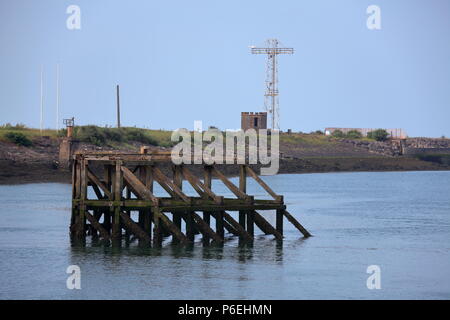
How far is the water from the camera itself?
108 feet

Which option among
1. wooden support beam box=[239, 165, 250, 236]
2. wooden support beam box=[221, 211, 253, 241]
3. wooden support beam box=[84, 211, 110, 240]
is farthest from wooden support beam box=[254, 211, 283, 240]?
wooden support beam box=[84, 211, 110, 240]

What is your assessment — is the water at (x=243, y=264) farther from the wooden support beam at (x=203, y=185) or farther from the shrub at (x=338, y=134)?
the shrub at (x=338, y=134)

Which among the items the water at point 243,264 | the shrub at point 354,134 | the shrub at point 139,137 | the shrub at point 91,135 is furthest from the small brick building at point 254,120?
the water at point 243,264

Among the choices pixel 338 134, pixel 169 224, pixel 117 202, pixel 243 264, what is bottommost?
pixel 243 264

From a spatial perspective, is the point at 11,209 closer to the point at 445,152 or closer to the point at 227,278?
the point at 227,278

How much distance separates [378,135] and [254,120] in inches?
1144

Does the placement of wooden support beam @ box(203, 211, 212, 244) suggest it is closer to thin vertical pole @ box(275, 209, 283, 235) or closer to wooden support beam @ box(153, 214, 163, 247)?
wooden support beam @ box(153, 214, 163, 247)

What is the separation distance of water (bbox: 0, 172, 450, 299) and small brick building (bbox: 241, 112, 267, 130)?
7827 centimetres

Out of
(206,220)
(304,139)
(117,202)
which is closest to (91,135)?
(206,220)

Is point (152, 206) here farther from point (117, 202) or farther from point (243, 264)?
point (243, 264)

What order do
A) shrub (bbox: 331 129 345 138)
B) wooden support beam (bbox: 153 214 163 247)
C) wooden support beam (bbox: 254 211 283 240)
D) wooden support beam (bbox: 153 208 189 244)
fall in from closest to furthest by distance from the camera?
wooden support beam (bbox: 153 208 189 244) → wooden support beam (bbox: 153 214 163 247) → wooden support beam (bbox: 254 211 283 240) → shrub (bbox: 331 129 345 138)

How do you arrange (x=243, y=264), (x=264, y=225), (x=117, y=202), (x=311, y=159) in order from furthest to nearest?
1. (x=311, y=159)
2. (x=264, y=225)
3. (x=117, y=202)
4. (x=243, y=264)

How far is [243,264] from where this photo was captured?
37.3m
